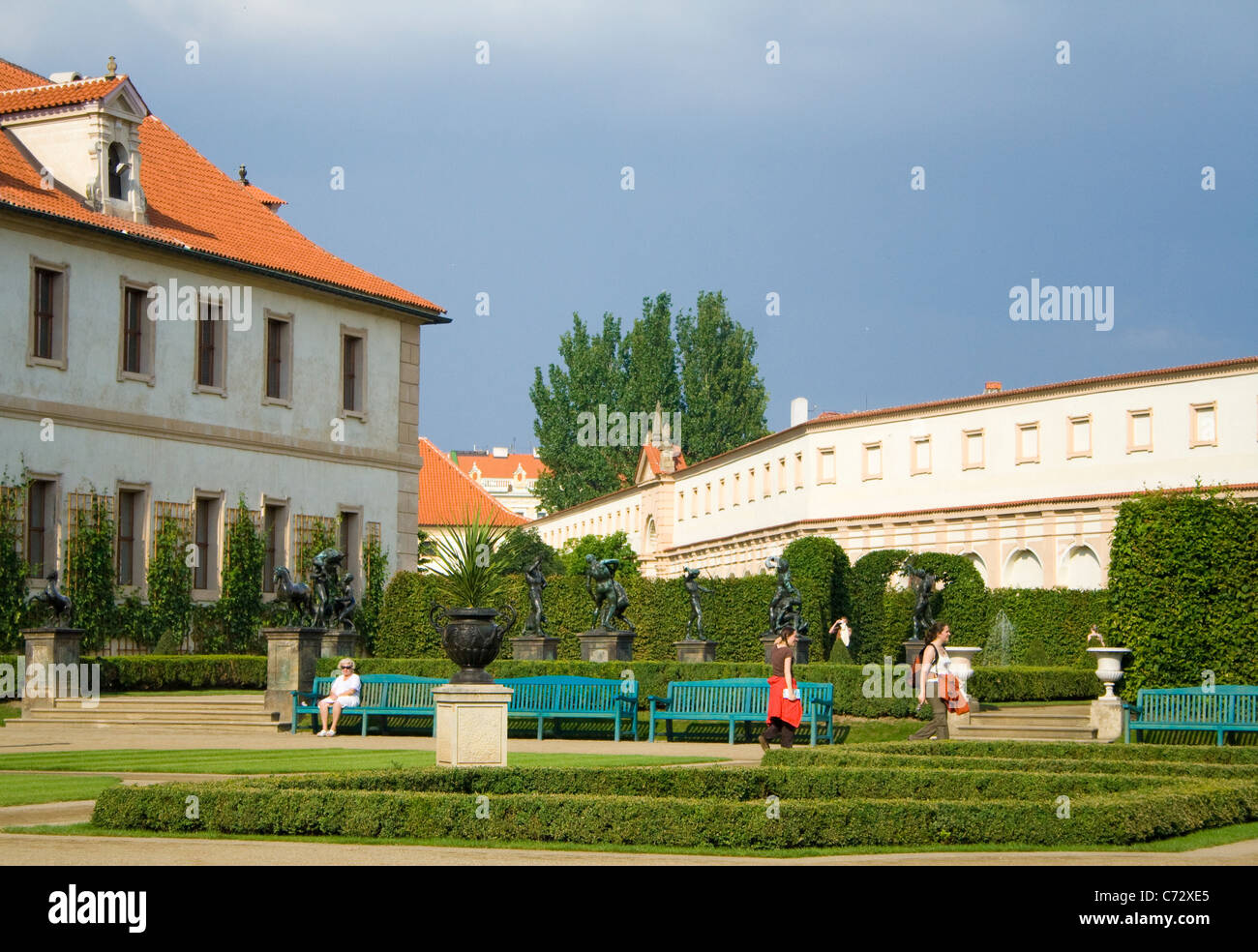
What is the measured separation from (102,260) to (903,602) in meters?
22.0

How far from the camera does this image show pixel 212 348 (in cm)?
3884

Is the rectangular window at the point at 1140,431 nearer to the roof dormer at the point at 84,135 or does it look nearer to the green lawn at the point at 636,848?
the roof dormer at the point at 84,135

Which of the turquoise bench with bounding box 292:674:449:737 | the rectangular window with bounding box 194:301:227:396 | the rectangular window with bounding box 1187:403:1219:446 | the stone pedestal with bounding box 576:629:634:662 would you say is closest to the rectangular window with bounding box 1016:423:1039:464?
the rectangular window with bounding box 1187:403:1219:446

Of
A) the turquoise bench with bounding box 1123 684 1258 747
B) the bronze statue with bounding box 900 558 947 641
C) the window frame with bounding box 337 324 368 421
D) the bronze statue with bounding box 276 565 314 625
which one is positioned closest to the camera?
the turquoise bench with bounding box 1123 684 1258 747

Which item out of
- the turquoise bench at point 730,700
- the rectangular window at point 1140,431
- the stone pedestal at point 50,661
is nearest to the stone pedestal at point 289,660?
the stone pedestal at point 50,661

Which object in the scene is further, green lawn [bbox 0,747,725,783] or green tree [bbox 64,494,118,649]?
green tree [bbox 64,494,118,649]

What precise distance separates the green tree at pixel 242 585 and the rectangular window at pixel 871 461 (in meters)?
34.2

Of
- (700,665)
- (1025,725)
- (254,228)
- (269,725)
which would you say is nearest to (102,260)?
(254,228)

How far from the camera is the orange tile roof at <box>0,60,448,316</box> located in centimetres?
3547

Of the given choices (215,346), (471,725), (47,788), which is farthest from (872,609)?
(47,788)

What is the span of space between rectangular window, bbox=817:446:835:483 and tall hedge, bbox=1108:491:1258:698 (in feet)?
149

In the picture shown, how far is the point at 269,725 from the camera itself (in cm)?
2730

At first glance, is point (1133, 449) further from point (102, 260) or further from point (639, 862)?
point (639, 862)

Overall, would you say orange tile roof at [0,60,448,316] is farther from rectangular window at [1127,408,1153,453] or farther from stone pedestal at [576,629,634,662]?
rectangular window at [1127,408,1153,453]
